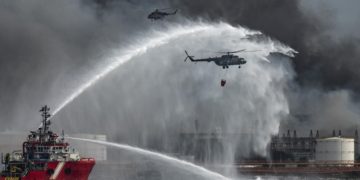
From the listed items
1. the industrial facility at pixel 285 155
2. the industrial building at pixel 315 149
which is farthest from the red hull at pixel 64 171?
the industrial building at pixel 315 149

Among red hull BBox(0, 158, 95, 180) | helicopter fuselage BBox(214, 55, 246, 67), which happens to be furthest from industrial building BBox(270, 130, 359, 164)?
red hull BBox(0, 158, 95, 180)

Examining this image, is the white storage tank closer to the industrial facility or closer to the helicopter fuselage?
the industrial facility

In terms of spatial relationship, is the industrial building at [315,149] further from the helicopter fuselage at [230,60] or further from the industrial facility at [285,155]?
the helicopter fuselage at [230,60]

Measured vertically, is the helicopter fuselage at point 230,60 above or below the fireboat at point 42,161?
above

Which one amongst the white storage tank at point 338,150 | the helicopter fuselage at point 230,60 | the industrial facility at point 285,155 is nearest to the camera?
the helicopter fuselage at point 230,60

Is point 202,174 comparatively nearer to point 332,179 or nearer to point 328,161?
point 332,179

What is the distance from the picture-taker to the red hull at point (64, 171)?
210ft

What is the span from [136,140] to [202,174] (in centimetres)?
2988

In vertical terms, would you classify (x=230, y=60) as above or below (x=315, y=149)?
above

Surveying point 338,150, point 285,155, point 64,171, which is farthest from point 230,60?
point 285,155

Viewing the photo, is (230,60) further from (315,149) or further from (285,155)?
(285,155)

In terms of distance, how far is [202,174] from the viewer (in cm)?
7475

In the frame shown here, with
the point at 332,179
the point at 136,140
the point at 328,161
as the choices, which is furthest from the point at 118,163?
the point at 328,161

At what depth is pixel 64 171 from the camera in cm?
6494
